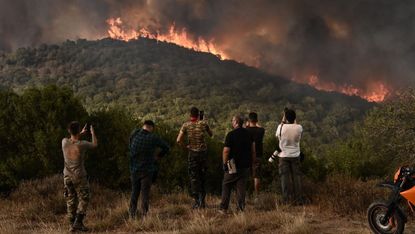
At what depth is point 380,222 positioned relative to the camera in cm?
713

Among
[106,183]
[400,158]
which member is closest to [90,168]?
[106,183]

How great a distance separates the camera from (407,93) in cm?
2397

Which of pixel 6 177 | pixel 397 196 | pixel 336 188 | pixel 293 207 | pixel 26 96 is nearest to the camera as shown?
pixel 397 196

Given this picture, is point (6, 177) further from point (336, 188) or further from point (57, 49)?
point (57, 49)

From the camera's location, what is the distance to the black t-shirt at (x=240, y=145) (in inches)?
350

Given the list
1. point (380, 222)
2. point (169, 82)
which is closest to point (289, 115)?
point (380, 222)

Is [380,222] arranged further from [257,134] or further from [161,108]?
[161,108]

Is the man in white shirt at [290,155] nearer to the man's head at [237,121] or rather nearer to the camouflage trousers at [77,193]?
the man's head at [237,121]

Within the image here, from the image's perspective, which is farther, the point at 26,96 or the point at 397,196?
the point at 26,96

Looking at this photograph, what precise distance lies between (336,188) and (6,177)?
11.4 m

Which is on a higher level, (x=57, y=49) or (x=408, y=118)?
(x=57, y=49)

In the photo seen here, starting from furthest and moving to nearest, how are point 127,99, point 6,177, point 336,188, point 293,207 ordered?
point 127,99 → point 6,177 → point 336,188 → point 293,207

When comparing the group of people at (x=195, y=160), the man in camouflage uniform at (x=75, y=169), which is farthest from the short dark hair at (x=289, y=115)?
the man in camouflage uniform at (x=75, y=169)

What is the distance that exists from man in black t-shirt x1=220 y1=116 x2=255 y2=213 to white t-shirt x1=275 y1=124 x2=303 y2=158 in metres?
0.99
